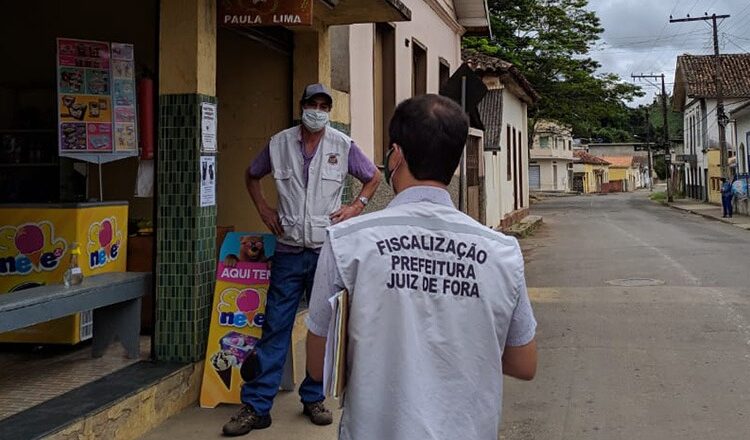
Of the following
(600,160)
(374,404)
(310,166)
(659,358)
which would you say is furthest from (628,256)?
(600,160)

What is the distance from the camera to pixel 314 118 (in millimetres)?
4391

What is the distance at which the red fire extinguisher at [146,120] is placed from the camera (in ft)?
16.3

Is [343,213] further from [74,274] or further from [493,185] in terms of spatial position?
[493,185]

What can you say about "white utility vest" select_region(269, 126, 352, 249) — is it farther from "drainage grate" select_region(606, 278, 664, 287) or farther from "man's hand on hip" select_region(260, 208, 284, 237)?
"drainage grate" select_region(606, 278, 664, 287)

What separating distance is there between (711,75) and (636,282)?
37285 mm

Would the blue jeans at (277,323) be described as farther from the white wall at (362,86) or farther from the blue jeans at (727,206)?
the blue jeans at (727,206)

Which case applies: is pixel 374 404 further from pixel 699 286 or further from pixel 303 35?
pixel 699 286

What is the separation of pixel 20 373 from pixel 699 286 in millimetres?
8850

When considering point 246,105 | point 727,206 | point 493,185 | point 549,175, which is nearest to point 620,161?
point 549,175

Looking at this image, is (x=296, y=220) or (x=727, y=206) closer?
(x=296, y=220)

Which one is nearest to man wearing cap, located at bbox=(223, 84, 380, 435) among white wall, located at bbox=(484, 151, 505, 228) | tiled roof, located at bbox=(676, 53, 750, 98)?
white wall, located at bbox=(484, 151, 505, 228)

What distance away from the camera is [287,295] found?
4.34 m

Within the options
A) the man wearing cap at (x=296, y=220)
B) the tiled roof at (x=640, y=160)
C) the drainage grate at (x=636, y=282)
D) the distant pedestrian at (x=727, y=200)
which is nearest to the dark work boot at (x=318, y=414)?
the man wearing cap at (x=296, y=220)

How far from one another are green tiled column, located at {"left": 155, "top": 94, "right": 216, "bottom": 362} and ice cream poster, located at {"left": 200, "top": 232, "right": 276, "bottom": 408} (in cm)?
16
